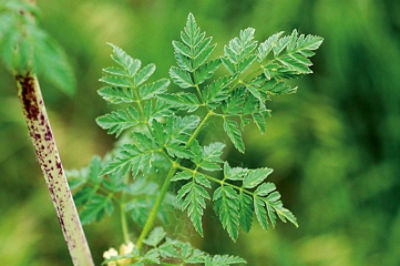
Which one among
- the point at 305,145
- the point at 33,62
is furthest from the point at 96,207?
the point at 305,145

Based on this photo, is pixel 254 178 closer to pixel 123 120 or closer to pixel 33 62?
pixel 123 120

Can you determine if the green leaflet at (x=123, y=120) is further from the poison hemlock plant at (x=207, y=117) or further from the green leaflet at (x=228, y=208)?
the green leaflet at (x=228, y=208)

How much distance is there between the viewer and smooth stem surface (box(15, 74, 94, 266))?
449 mm

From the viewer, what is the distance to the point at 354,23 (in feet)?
7.09

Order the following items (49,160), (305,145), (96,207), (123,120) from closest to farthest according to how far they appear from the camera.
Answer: (49,160) < (123,120) < (96,207) < (305,145)

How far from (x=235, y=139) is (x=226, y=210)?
2.8 inches

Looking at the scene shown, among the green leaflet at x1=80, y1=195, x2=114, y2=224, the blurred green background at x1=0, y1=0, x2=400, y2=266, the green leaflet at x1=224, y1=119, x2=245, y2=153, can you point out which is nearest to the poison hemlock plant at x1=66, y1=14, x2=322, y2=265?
the green leaflet at x1=224, y1=119, x2=245, y2=153

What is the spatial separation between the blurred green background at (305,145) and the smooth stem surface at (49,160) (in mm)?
1485

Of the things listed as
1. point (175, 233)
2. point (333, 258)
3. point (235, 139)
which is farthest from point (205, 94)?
point (333, 258)

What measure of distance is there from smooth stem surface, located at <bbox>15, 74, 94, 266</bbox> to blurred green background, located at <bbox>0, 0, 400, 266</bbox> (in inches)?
58.5

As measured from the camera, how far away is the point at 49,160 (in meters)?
0.48

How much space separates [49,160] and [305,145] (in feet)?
5.93

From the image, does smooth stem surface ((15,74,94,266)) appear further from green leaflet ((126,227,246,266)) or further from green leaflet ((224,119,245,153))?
green leaflet ((224,119,245,153))

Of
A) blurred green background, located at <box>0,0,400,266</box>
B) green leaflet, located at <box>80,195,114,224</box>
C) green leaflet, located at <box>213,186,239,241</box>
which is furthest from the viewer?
blurred green background, located at <box>0,0,400,266</box>
